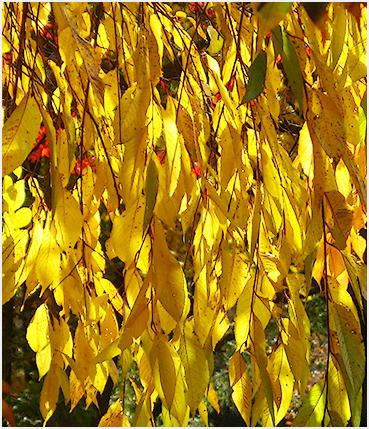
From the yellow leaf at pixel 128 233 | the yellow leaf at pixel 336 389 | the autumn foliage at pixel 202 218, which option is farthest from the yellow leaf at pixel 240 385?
the yellow leaf at pixel 128 233

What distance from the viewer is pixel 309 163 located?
82cm

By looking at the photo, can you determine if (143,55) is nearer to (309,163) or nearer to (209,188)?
(209,188)

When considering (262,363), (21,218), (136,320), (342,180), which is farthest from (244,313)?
(21,218)

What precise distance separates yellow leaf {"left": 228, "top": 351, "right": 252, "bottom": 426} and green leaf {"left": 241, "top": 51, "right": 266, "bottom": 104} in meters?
0.41

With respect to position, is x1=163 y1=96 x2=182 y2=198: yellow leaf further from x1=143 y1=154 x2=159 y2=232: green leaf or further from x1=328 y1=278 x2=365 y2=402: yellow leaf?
x1=328 y1=278 x2=365 y2=402: yellow leaf

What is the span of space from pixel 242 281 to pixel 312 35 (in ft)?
1.21

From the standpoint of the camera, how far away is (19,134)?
612 millimetres

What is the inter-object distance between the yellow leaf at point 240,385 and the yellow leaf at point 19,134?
411mm

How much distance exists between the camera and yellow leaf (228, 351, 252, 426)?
2.65 ft

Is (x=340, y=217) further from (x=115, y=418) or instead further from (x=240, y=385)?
(x=115, y=418)

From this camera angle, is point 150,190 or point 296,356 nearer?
point 150,190

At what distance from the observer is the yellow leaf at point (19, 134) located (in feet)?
1.97

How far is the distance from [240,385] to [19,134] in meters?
0.48

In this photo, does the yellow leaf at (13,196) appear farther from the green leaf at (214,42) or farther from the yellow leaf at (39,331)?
the green leaf at (214,42)
